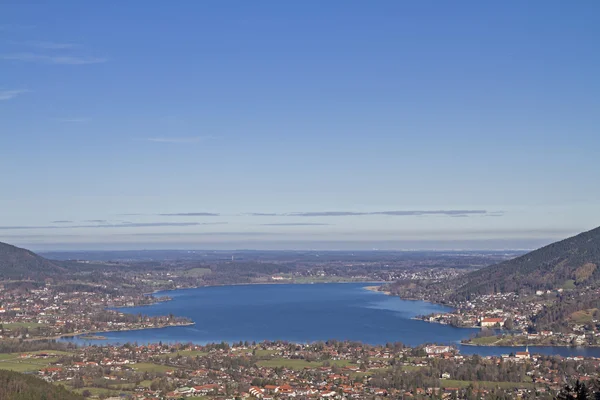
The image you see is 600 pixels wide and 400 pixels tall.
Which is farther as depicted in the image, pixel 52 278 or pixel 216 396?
pixel 52 278

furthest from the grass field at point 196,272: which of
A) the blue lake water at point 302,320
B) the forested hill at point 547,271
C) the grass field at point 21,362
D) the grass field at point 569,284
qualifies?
the grass field at point 21,362

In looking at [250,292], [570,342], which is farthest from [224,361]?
[250,292]

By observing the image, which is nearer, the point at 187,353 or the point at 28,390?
the point at 28,390

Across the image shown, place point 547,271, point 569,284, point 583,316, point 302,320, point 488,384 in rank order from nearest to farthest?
point 488,384, point 583,316, point 302,320, point 569,284, point 547,271

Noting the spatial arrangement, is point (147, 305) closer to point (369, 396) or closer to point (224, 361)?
point (224, 361)

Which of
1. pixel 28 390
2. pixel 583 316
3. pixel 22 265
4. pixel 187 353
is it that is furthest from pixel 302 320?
pixel 22 265

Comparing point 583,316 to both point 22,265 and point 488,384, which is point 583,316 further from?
point 22,265

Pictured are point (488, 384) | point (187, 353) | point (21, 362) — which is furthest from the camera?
point (187, 353)
